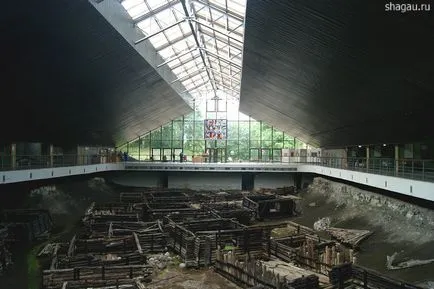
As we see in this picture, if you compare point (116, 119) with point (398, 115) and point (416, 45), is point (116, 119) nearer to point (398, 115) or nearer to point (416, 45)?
point (398, 115)

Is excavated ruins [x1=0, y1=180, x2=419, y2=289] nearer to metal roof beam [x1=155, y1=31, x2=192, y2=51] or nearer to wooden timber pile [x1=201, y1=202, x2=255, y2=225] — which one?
wooden timber pile [x1=201, y1=202, x2=255, y2=225]

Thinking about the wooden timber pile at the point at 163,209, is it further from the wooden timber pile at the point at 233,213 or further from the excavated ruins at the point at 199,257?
the wooden timber pile at the point at 233,213

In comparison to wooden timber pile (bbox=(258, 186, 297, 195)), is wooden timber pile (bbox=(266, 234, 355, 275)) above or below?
below

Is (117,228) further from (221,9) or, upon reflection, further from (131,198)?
(221,9)

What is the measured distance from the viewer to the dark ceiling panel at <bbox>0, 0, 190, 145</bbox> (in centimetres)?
1452

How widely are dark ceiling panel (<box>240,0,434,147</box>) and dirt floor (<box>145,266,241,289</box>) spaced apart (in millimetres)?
10301

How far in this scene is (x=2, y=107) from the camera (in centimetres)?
2017

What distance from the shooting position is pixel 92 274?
15352 millimetres

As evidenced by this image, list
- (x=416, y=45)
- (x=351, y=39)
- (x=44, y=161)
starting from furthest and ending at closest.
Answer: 1. (x=44, y=161)
2. (x=351, y=39)
3. (x=416, y=45)

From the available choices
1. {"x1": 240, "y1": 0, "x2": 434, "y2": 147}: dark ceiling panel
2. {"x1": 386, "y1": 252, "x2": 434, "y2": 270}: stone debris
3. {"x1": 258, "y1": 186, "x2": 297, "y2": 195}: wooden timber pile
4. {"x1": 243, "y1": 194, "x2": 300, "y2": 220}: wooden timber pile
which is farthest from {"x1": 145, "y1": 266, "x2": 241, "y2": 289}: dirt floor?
{"x1": 258, "y1": 186, "x2": 297, "y2": 195}: wooden timber pile

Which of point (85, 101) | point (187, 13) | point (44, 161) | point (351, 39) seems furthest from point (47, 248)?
point (351, 39)

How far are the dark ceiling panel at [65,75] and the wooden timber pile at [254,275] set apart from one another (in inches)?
442

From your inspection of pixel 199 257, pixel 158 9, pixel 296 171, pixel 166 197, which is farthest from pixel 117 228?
pixel 296 171

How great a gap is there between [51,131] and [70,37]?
14672 millimetres
